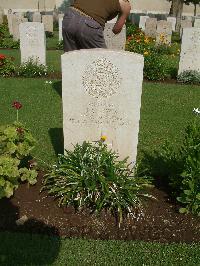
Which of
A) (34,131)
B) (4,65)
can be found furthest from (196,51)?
(34,131)

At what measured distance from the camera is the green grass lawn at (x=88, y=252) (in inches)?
129

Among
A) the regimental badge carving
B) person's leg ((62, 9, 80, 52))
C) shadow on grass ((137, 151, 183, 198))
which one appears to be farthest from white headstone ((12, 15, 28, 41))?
the regimental badge carving

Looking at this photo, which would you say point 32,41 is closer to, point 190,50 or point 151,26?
point 190,50

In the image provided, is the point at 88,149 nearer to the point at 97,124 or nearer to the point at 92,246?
the point at 97,124

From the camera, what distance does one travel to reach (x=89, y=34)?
5598 mm

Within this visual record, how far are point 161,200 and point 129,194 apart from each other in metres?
0.55

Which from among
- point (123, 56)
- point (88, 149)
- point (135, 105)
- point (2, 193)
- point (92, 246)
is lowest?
point (92, 246)

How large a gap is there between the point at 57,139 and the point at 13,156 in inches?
68.1

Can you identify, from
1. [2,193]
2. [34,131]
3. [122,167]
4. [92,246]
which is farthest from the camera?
[34,131]

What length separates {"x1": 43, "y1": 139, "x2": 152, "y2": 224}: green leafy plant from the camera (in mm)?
3809

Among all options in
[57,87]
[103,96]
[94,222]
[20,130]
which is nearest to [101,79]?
[103,96]

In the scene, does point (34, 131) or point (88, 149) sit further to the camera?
point (34, 131)

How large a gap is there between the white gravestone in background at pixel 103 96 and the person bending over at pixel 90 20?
57.1 inches

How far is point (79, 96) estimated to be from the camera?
403 cm
